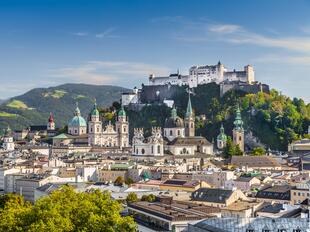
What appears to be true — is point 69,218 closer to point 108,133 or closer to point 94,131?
point 94,131

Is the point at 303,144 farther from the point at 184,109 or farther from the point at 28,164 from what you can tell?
the point at 28,164

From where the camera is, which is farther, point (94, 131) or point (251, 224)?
point (94, 131)

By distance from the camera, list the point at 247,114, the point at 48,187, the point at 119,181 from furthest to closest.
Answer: the point at 247,114 → the point at 119,181 → the point at 48,187

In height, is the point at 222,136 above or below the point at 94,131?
below

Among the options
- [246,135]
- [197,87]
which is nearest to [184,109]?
[197,87]

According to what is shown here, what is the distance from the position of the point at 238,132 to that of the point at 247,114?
6.70 metres

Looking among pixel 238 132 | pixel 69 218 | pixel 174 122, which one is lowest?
pixel 69 218

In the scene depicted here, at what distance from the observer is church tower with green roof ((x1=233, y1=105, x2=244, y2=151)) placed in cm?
12212

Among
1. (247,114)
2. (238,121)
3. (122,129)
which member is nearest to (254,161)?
(238,121)

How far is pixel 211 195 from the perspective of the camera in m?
64.8

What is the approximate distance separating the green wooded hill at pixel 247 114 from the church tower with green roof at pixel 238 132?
3563mm

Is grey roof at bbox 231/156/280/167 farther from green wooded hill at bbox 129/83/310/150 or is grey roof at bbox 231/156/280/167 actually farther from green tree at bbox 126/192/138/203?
green tree at bbox 126/192/138/203

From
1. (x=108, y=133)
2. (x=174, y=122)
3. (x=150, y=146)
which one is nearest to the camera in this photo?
(x=150, y=146)

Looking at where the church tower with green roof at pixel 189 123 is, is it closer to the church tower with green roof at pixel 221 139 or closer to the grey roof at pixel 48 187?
the church tower with green roof at pixel 221 139
